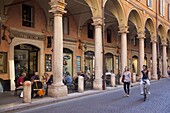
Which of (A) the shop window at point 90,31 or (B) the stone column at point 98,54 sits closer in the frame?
(B) the stone column at point 98,54

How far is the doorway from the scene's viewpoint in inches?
664

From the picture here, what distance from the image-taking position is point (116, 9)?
20203 mm

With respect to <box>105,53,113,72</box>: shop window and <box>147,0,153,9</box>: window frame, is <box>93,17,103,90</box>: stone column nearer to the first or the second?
<box>105,53,113,72</box>: shop window

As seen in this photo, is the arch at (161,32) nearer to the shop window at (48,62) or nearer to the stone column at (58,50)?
the shop window at (48,62)

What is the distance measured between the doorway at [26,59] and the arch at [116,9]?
22.0 ft

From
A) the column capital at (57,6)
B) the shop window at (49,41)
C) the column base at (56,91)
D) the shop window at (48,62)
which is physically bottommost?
the column base at (56,91)

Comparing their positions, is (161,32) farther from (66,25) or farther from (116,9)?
(66,25)

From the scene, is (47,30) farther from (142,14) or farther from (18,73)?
(142,14)

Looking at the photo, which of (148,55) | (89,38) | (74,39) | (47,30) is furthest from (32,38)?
(148,55)

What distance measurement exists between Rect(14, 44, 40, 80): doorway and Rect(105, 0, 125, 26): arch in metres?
6.71

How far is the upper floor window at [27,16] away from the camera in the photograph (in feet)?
55.8

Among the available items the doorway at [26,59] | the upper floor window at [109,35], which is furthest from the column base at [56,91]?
the upper floor window at [109,35]

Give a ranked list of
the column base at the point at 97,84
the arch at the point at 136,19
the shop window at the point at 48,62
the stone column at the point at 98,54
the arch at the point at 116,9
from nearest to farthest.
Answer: the column base at the point at 97,84, the stone column at the point at 98,54, the shop window at the point at 48,62, the arch at the point at 116,9, the arch at the point at 136,19

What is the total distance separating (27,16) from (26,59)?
3011mm
